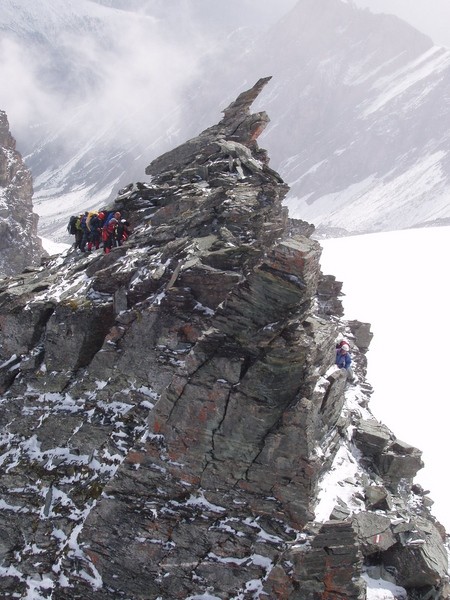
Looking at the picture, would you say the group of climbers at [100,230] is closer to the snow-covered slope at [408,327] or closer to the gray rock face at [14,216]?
the snow-covered slope at [408,327]

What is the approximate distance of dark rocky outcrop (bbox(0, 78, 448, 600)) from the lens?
13.4 m

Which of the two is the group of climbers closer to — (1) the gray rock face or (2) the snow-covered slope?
(2) the snow-covered slope

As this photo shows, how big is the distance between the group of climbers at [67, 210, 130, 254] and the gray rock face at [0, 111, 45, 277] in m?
48.9

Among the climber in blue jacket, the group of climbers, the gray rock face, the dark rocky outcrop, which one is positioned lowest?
the dark rocky outcrop

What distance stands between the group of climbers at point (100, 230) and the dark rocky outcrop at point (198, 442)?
108 inches

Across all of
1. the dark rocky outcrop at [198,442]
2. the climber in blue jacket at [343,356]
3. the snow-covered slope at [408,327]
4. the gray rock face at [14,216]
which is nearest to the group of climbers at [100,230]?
the dark rocky outcrop at [198,442]

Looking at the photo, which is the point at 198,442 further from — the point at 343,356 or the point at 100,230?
the point at 100,230

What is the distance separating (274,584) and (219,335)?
635 cm

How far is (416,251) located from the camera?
256ft

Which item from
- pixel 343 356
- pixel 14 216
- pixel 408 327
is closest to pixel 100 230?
pixel 343 356

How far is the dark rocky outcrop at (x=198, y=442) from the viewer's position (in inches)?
528

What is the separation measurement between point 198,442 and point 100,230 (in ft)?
43.9

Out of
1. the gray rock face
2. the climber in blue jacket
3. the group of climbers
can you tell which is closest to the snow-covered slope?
the climber in blue jacket

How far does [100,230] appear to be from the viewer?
2428 cm
